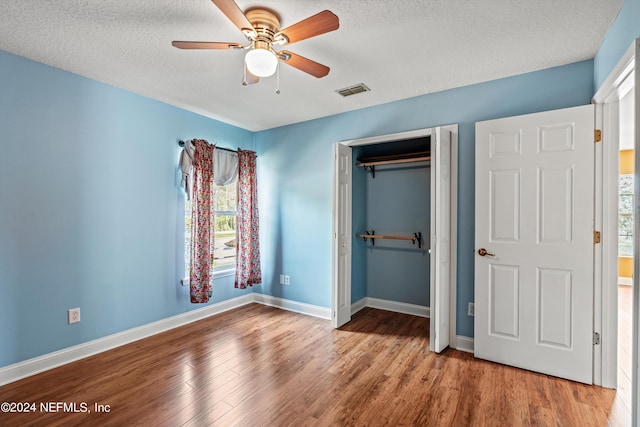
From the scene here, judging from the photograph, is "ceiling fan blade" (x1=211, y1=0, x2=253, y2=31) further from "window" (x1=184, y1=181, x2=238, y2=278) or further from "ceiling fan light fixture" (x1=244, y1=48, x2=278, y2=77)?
"window" (x1=184, y1=181, x2=238, y2=278)

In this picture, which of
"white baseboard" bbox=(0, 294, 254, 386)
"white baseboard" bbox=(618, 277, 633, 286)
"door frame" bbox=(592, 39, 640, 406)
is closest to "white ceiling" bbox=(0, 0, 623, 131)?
"door frame" bbox=(592, 39, 640, 406)

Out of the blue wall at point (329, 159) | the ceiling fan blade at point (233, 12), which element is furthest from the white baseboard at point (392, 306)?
the ceiling fan blade at point (233, 12)

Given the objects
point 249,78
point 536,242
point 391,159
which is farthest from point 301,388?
point 391,159

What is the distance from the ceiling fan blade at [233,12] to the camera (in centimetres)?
150

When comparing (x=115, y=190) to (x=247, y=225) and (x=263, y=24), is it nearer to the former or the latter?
(x=247, y=225)

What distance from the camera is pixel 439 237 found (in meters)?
2.85

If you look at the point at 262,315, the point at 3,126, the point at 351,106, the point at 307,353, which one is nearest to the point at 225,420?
the point at 307,353

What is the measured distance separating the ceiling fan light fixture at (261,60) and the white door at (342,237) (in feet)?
5.73

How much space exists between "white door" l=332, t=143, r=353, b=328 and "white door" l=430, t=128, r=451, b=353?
41.6 inches

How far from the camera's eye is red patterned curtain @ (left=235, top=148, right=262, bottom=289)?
412 centimetres

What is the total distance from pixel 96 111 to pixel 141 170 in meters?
0.65

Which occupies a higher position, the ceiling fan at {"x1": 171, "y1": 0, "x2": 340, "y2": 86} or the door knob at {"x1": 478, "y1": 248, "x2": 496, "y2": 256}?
the ceiling fan at {"x1": 171, "y1": 0, "x2": 340, "y2": 86}

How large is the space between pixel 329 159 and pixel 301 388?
258 centimetres

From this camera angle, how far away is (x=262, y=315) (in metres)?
3.91
